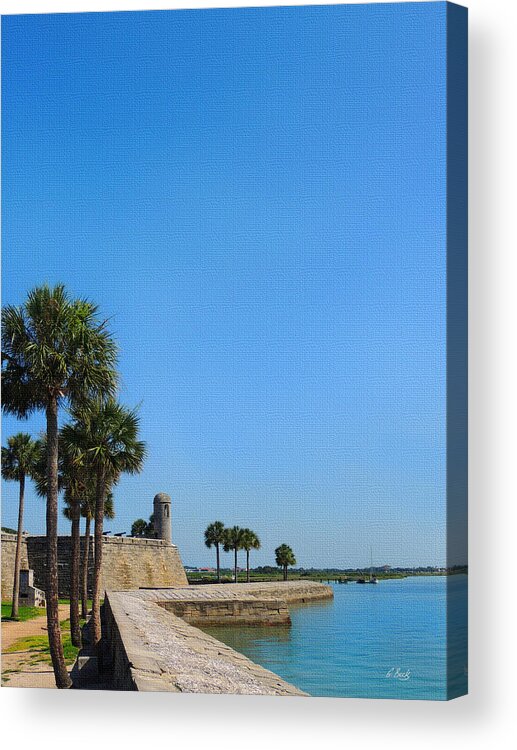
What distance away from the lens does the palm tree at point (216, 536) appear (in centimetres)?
1330

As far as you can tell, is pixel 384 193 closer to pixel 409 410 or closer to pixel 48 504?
pixel 409 410

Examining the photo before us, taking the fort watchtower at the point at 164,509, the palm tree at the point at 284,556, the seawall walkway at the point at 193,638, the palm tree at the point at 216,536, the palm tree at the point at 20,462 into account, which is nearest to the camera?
the seawall walkway at the point at 193,638

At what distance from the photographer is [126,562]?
71.8 feet

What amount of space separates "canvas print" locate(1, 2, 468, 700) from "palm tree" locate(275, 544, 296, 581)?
0.03 metres

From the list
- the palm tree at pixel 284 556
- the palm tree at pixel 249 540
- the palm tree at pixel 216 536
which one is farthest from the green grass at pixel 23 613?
the palm tree at pixel 284 556

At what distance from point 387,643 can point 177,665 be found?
2219 millimetres

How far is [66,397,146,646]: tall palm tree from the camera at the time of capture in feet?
46.4

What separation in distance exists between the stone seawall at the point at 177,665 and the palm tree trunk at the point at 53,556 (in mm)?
628

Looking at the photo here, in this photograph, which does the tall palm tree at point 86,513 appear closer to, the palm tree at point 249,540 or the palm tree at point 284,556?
the palm tree at point 249,540

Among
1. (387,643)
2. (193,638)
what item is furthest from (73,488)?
(387,643)

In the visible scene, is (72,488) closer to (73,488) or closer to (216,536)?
(73,488)

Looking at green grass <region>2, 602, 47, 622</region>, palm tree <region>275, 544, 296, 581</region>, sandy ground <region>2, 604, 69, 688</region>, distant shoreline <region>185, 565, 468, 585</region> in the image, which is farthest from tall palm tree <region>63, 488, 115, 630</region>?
palm tree <region>275, 544, 296, 581</region>

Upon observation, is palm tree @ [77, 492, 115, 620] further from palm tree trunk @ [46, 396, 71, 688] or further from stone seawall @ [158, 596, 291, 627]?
palm tree trunk @ [46, 396, 71, 688]

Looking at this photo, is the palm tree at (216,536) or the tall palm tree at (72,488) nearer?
the palm tree at (216,536)
